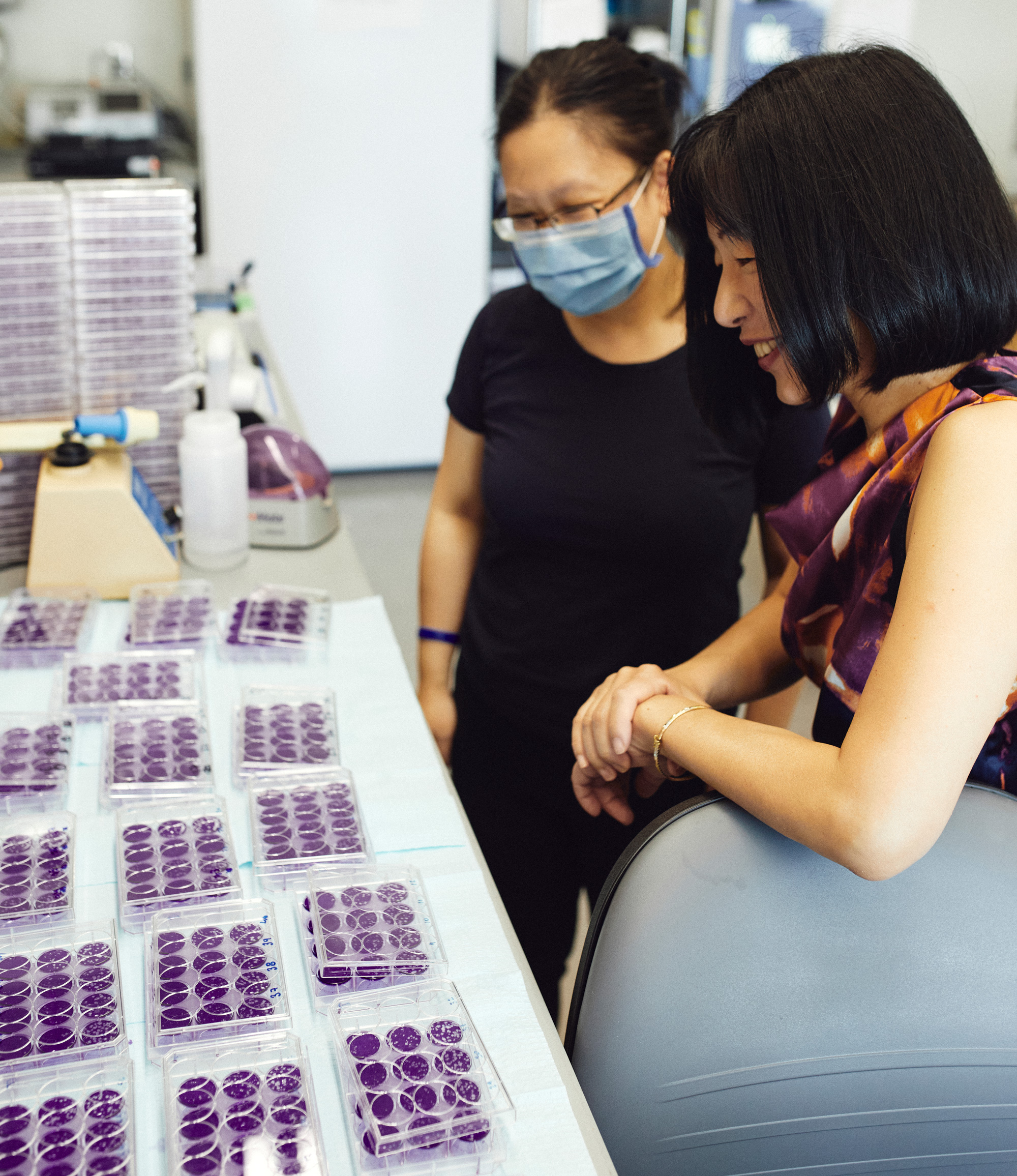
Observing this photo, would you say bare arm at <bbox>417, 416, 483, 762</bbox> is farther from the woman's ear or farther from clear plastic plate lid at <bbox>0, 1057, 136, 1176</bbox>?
clear plastic plate lid at <bbox>0, 1057, 136, 1176</bbox>

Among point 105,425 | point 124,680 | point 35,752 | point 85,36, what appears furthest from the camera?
point 85,36

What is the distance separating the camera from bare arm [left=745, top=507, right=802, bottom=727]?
1.39 metres

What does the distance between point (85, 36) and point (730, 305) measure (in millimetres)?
3772

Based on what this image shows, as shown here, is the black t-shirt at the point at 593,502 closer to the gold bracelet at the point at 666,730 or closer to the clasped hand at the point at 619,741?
the clasped hand at the point at 619,741

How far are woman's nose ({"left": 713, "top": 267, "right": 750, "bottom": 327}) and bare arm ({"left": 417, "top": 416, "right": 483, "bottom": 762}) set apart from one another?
63 cm

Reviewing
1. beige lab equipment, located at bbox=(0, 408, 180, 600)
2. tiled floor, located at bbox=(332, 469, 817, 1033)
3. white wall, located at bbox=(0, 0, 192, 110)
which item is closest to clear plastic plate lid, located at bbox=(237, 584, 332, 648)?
beige lab equipment, located at bbox=(0, 408, 180, 600)

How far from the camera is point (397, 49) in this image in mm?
3391

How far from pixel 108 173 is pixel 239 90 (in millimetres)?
493

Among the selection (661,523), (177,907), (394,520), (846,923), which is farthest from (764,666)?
(394,520)

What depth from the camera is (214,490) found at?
141 cm

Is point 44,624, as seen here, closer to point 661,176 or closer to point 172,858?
point 172,858

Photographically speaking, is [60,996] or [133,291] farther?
[133,291]

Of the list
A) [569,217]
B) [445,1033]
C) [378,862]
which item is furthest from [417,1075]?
[569,217]

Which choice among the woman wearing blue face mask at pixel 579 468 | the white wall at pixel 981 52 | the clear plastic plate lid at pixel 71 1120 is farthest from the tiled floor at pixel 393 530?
the white wall at pixel 981 52
